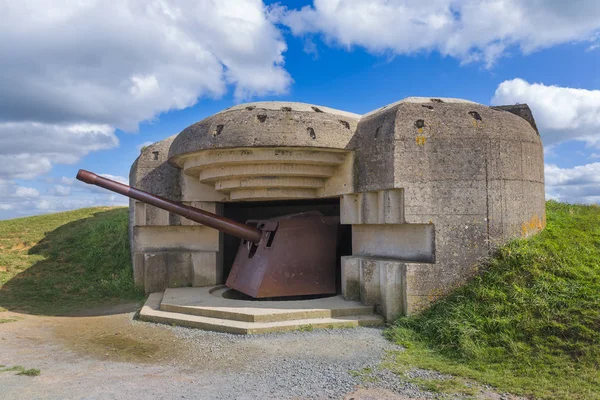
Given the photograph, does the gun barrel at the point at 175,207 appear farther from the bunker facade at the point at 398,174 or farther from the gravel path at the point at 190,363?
the gravel path at the point at 190,363

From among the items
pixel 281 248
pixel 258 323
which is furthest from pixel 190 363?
pixel 281 248

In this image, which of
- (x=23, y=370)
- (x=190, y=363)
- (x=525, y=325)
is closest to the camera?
(x=23, y=370)

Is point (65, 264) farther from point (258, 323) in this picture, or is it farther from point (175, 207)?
point (258, 323)

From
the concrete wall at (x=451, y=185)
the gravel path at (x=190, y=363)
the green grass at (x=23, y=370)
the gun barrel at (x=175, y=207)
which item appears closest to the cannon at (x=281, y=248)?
the gun barrel at (x=175, y=207)

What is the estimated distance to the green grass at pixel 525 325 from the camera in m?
4.51

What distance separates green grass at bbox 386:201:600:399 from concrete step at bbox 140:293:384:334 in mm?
531

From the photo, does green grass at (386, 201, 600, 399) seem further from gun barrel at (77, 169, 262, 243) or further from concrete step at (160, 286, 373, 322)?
gun barrel at (77, 169, 262, 243)

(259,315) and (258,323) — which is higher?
(259,315)

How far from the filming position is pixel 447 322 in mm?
5789

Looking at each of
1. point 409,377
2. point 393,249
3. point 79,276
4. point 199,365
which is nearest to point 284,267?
point 393,249

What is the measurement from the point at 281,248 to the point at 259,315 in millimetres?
1831

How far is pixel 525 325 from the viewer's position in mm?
5277

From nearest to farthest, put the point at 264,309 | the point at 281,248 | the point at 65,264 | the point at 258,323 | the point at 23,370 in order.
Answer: the point at 23,370, the point at 258,323, the point at 264,309, the point at 281,248, the point at 65,264

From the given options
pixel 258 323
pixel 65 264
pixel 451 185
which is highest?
pixel 451 185
